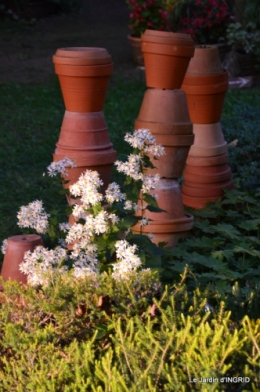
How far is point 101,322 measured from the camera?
8.32 feet

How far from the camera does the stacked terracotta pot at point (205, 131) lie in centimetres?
462

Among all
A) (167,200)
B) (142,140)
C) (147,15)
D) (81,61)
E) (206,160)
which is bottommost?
(167,200)

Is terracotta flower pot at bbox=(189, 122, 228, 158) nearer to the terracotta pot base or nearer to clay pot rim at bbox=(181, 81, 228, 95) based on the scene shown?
clay pot rim at bbox=(181, 81, 228, 95)

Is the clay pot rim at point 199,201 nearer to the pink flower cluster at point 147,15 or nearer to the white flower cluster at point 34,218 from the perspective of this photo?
the white flower cluster at point 34,218

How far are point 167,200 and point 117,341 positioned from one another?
1857mm

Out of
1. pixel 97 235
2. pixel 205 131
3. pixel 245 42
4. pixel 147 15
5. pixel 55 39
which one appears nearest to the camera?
pixel 97 235

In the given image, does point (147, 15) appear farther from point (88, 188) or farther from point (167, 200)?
point (88, 188)

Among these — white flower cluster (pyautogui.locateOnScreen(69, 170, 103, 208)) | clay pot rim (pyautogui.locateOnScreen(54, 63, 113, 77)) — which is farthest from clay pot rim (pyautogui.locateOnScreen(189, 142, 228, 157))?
white flower cluster (pyautogui.locateOnScreen(69, 170, 103, 208))

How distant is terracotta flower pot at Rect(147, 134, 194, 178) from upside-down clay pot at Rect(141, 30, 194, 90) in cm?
28

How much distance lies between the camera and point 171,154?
405cm

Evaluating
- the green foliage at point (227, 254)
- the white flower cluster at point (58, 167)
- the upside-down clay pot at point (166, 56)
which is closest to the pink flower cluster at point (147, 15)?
the green foliage at point (227, 254)

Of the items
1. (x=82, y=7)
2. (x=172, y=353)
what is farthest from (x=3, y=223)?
(x=82, y=7)

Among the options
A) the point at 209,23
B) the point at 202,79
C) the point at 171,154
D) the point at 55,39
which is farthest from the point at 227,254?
the point at 55,39

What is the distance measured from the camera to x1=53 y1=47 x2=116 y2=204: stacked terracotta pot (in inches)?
146
